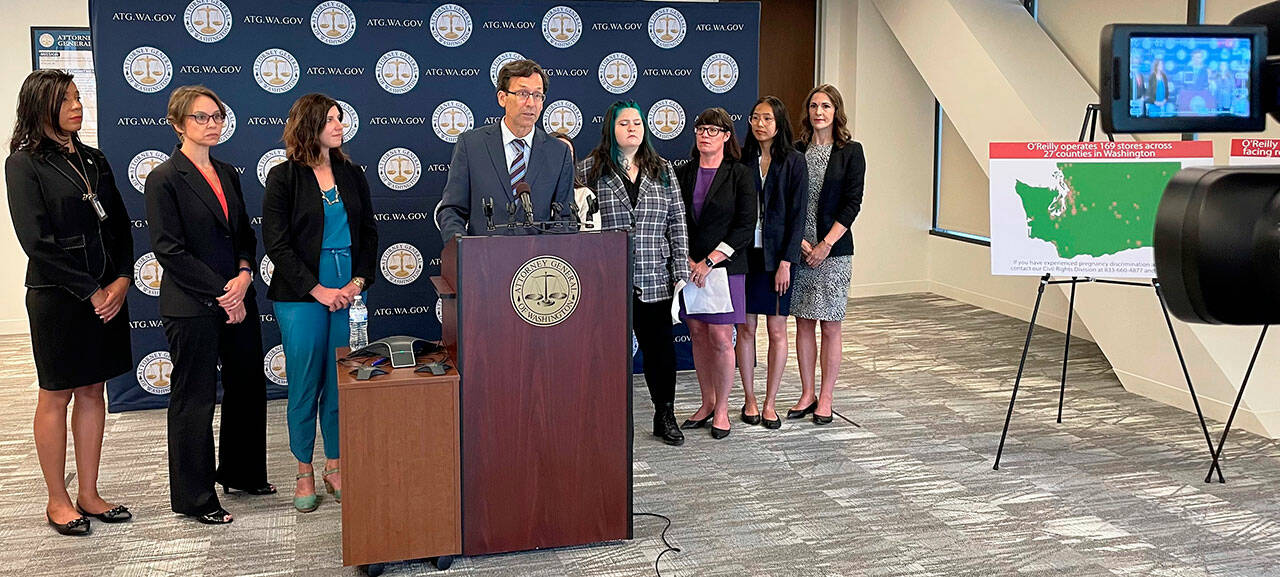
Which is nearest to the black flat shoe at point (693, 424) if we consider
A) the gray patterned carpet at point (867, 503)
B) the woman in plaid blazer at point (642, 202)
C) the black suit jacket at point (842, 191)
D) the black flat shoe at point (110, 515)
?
the gray patterned carpet at point (867, 503)

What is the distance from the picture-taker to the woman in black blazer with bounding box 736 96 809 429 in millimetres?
5250

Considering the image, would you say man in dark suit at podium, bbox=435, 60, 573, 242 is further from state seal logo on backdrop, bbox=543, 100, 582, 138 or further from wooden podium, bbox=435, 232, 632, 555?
state seal logo on backdrop, bbox=543, 100, 582, 138

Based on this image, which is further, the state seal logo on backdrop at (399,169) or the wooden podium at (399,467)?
the state seal logo on backdrop at (399,169)

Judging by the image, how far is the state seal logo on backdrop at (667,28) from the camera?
6.42m

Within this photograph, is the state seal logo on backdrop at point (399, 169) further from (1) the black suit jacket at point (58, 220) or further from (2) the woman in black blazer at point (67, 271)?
(1) the black suit jacket at point (58, 220)

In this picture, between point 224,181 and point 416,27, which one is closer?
point 224,181

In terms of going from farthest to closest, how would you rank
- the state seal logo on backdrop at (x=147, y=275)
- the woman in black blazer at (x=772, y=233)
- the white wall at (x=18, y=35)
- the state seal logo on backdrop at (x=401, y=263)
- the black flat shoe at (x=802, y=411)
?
the white wall at (x=18, y=35), the state seal logo on backdrop at (x=401, y=263), the state seal logo on backdrop at (x=147, y=275), the black flat shoe at (x=802, y=411), the woman in black blazer at (x=772, y=233)

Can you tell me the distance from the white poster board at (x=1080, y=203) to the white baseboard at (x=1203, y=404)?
1.22 metres

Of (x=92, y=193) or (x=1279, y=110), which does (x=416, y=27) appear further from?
(x=1279, y=110)

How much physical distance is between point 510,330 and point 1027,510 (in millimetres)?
2076

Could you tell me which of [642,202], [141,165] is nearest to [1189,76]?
[642,202]

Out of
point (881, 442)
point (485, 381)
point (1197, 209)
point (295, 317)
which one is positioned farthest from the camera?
point (881, 442)

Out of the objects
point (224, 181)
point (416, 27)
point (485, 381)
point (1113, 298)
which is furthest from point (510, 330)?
point (1113, 298)

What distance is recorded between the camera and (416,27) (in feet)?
19.7
